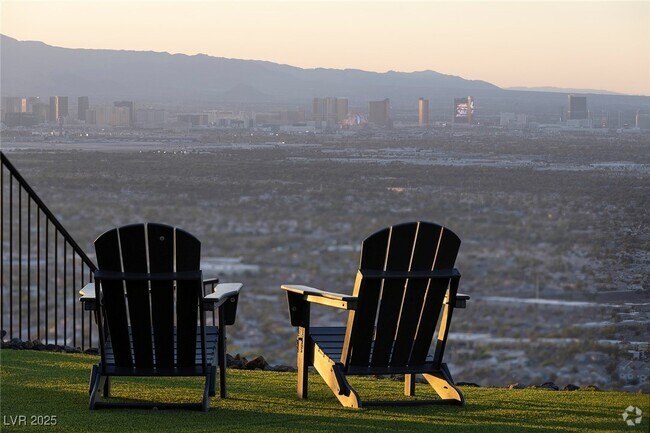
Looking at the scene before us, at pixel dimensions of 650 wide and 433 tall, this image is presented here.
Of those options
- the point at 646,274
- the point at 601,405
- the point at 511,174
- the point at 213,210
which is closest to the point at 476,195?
the point at 511,174

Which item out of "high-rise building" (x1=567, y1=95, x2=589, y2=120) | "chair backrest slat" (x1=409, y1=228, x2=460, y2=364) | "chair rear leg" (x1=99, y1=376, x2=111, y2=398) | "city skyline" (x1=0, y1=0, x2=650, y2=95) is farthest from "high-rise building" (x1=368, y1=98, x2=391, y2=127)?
"chair backrest slat" (x1=409, y1=228, x2=460, y2=364)

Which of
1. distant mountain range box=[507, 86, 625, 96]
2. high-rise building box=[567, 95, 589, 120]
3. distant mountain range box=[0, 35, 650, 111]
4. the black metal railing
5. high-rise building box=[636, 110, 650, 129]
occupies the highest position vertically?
distant mountain range box=[0, 35, 650, 111]

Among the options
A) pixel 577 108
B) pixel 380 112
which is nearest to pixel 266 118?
pixel 380 112

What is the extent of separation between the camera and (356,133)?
115ft

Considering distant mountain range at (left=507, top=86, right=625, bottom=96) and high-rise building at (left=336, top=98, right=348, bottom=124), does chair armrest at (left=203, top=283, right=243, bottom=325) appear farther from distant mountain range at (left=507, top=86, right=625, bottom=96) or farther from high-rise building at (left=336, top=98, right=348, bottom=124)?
high-rise building at (left=336, top=98, right=348, bottom=124)

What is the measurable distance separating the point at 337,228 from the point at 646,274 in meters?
12.3

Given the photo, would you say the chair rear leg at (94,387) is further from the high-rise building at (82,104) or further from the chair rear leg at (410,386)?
the high-rise building at (82,104)

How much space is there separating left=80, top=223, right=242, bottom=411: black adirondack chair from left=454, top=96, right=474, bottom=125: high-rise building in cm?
2738

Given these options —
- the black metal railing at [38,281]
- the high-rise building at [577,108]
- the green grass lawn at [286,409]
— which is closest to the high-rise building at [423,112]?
the high-rise building at [577,108]

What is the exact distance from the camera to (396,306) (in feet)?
12.8

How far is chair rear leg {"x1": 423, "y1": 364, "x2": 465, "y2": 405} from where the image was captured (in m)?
4.05

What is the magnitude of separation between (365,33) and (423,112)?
14.4ft

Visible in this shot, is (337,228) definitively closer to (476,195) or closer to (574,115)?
(476,195)

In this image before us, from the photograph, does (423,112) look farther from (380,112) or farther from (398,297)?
(398,297)
